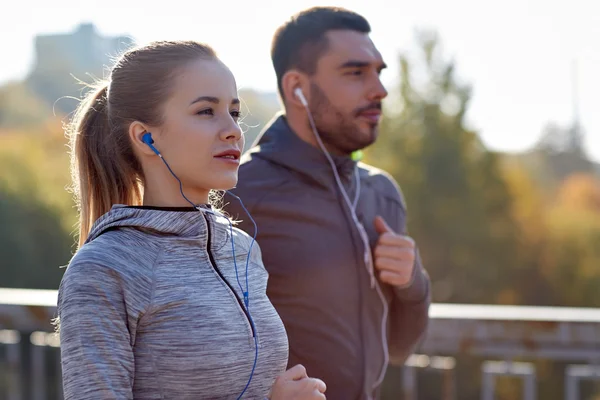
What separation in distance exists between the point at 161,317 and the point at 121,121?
430mm

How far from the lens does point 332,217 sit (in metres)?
2.48

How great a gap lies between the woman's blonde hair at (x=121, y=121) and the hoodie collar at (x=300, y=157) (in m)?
0.82

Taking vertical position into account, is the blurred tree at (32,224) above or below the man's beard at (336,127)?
below

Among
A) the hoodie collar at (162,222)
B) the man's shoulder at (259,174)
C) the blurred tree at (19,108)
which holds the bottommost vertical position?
the blurred tree at (19,108)

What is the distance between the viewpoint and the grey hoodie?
1.38 metres

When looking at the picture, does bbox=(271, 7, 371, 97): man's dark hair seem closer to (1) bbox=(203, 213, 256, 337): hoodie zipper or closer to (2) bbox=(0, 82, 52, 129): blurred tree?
(1) bbox=(203, 213, 256, 337): hoodie zipper

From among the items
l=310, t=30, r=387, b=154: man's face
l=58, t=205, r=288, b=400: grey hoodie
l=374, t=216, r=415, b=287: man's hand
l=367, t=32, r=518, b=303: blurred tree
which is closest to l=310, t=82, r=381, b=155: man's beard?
l=310, t=30, r=387, b=154: man's face

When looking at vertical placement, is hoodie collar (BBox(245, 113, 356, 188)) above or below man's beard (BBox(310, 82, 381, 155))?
below

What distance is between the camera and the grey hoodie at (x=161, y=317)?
4.54 ft

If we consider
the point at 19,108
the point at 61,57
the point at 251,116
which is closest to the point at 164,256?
the point at 251,116

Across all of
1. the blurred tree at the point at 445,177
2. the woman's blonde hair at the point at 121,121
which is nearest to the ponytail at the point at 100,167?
the woman's blonde hair at the point at 121,121

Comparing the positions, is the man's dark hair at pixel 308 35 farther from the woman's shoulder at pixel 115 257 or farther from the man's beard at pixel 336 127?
the woman's shoulder at pixel 115 257

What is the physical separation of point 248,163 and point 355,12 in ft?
2.00

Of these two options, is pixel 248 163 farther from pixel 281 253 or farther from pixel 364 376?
pixel 364 376
